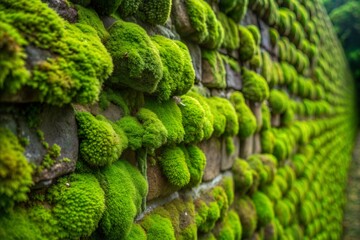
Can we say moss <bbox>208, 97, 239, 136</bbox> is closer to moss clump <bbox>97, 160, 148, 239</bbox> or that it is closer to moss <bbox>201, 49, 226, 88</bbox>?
moss <bbox>201, 49, 226, 88</bbox>

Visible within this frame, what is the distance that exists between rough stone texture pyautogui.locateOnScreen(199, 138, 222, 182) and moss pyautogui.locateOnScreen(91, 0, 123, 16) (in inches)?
28.5

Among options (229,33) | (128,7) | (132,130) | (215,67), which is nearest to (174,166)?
(132,130)

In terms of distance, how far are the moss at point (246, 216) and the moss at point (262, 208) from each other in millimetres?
78

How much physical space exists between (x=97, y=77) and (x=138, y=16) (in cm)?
46

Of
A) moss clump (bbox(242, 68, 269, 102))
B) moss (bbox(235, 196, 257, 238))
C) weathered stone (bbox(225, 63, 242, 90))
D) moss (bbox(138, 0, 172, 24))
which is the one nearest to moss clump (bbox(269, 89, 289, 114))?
moss clump (bbox(242, 68, 269, 102))

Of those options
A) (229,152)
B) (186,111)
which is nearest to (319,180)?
(229,152)

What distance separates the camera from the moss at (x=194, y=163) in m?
1.31

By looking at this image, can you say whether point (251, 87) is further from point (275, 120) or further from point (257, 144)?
point (275, 120)

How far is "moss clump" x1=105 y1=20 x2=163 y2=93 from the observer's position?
0.92 meters

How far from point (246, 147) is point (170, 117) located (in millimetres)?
1080

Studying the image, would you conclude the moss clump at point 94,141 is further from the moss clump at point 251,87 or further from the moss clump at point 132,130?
the moss clump at point 251,87

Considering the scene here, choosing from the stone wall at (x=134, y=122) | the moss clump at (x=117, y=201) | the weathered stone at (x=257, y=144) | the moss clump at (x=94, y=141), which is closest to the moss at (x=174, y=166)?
the stone wall at (x=134, y=122)

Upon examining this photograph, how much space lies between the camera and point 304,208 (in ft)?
10.6

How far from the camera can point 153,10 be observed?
1128 millimetres
